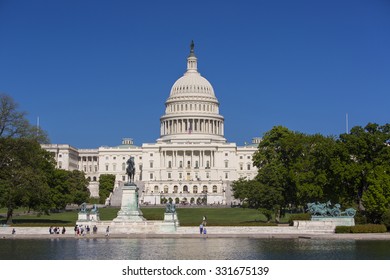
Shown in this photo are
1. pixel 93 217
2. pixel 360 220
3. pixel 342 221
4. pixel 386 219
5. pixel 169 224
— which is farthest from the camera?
pixel 93 217

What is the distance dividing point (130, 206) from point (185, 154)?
12005cm

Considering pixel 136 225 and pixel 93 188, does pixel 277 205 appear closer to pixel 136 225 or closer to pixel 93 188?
pixel 136 225

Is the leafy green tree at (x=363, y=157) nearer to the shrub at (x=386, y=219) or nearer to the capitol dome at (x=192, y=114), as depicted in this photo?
the shrub at (x=386, y=219)

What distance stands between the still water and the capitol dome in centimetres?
13859

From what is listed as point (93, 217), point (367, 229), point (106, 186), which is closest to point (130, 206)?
point (93, 217)

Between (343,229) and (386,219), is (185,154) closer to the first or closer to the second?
(386,219)

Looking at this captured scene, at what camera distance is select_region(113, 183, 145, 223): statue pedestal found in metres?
61.1

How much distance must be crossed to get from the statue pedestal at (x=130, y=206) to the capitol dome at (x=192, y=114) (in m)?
125

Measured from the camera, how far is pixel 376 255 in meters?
37.1

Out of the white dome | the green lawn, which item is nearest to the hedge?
the green lawn

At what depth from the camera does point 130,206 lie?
6162 centimetres
